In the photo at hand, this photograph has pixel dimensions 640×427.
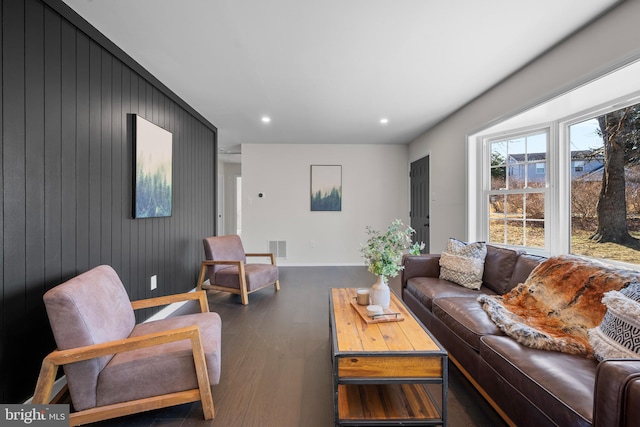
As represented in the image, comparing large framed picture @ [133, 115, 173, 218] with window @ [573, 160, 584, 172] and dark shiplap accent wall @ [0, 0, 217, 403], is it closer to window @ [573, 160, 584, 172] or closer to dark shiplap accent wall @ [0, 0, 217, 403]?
dark shiplap accent wall @ [0, 0, 217, 403]

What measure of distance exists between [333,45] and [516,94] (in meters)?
1.77

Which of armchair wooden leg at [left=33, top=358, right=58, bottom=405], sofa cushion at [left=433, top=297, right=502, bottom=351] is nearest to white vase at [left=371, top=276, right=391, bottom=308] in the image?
sofa cushion at [left=433, top=297, right=502, bottom=351]

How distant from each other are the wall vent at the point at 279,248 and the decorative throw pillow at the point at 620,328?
15.3 feet

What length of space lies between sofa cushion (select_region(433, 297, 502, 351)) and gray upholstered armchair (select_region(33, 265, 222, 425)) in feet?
4.91

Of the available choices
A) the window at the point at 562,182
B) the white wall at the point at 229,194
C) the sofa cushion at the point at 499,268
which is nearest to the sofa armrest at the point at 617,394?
the sofa cushion at the point at 499,268

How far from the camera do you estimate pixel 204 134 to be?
4.24m

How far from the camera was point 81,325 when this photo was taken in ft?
4.60

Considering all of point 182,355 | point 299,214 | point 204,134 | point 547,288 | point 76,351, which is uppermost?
point 204,134

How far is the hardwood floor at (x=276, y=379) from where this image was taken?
158cm

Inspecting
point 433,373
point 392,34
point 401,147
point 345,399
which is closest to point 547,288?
point 433,373

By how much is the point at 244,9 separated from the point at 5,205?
5.66 ft

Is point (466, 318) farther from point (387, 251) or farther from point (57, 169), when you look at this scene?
point (57, 169)

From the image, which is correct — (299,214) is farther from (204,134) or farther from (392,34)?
(392,34)

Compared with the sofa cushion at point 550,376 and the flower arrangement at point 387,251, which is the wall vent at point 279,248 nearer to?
the flower arrangement at point 387,251
